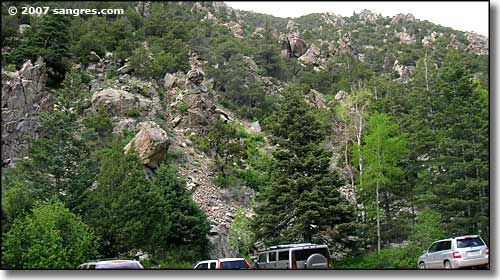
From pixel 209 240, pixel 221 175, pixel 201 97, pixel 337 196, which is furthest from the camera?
pixel 201 97

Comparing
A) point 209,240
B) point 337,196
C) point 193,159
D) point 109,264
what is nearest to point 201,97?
point 193,159

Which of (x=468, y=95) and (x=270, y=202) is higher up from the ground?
(x=468, y=95)

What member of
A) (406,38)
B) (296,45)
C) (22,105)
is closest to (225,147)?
(22,105)

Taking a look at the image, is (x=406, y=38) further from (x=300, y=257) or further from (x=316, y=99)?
(x=300, y=257)

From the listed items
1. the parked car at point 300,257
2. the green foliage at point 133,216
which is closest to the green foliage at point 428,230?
the parked car at point 300,257

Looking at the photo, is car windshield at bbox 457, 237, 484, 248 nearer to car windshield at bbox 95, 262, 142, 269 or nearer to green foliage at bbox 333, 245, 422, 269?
green foliage at bbox 333, 245, 422, 269

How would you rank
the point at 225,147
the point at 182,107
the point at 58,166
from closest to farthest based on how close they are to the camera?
the point at 58,166 < the point at 225,147 < the point at 182,107

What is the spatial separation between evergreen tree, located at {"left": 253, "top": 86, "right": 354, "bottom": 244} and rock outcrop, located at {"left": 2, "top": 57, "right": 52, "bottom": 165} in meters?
10.2

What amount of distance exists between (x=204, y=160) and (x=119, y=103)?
19.0ft

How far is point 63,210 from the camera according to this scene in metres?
14.8

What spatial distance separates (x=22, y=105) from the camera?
77.2ft

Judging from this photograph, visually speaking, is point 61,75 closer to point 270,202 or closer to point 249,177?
point 249,177

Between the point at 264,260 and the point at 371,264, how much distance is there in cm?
401

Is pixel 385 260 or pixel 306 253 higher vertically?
pixel 306 253
